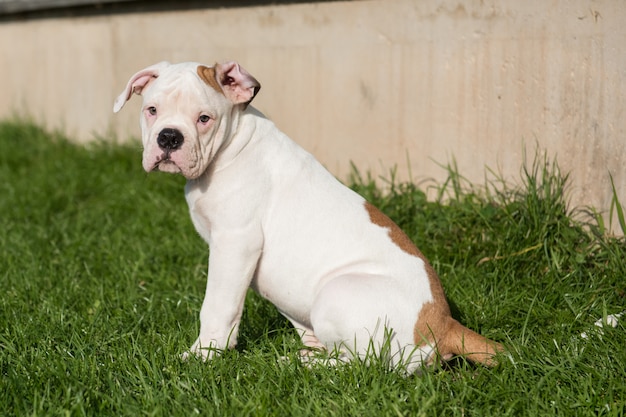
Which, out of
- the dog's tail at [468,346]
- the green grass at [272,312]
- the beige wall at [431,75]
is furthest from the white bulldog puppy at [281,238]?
the beige wall at [431,75]

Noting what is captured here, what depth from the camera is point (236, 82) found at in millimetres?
3992

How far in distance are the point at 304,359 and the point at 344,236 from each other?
659 millimetres

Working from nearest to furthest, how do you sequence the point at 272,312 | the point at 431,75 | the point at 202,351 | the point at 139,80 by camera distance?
the point at 202,351, the point at 139,80, the point at 272,312, the point at 431,75

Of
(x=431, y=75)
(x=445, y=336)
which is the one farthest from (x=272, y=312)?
(x=431, y=75)

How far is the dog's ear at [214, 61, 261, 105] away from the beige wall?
2199 mm

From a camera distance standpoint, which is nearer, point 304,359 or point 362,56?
point 304,359

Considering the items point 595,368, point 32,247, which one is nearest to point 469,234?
point 595,368

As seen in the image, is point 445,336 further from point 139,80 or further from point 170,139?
point 139,80

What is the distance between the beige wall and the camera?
4.95m

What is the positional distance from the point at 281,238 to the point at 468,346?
1048 mm

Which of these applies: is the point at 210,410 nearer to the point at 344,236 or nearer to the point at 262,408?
the point at 262,408

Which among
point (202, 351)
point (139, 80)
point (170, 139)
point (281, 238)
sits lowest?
point (202, 351)

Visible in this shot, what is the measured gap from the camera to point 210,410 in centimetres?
328

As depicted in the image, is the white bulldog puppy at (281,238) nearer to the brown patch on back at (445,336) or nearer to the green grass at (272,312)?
the brown patch on back at (445,336)
